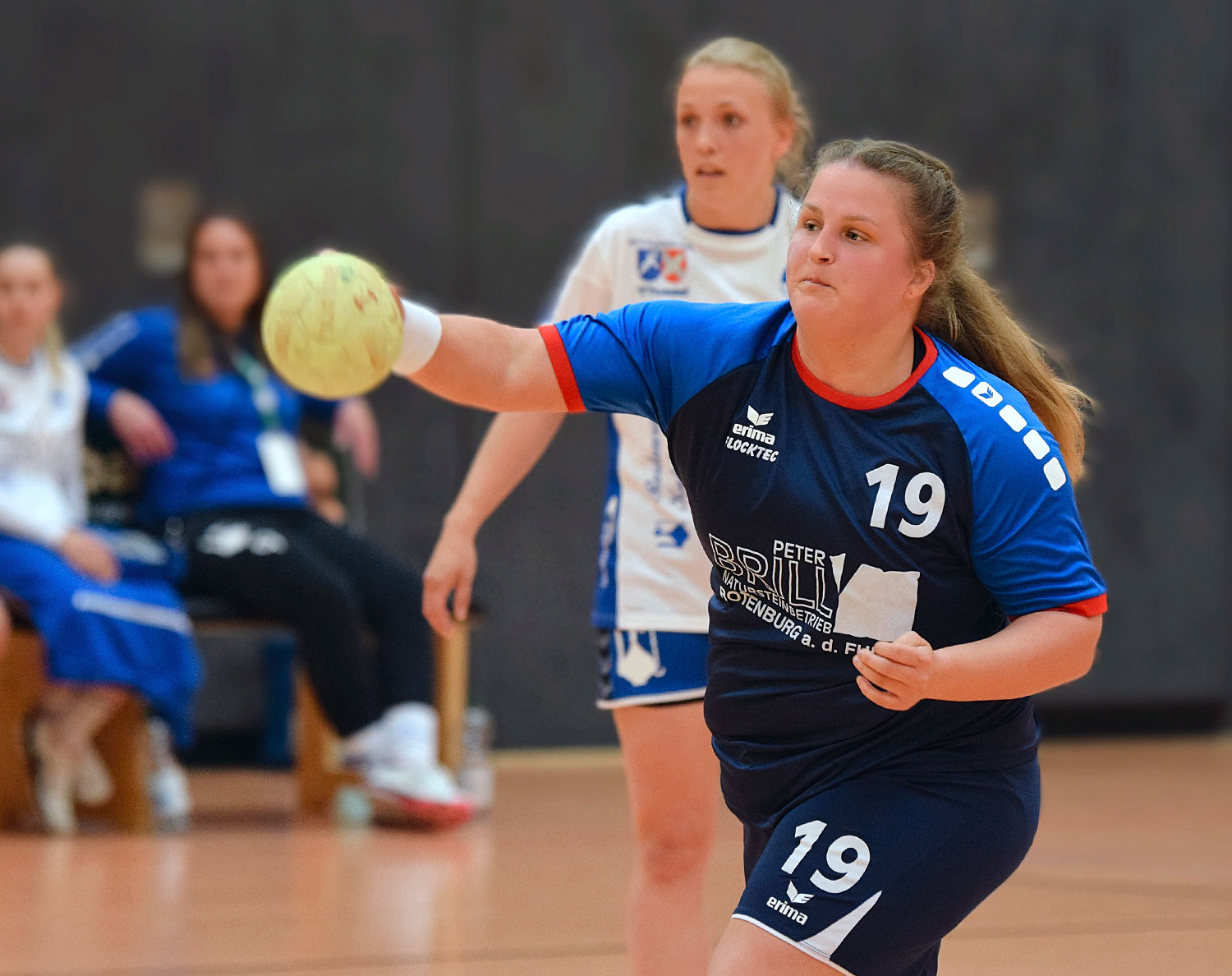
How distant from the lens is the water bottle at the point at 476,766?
17.4 feet

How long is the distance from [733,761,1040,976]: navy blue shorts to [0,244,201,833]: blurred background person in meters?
3.11

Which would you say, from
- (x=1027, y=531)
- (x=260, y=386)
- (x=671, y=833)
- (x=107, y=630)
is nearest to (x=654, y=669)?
(x=671, y=833)

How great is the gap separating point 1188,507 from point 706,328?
5787 mm

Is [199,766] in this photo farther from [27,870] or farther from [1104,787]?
[1104,787]

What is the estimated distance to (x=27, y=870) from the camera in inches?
161

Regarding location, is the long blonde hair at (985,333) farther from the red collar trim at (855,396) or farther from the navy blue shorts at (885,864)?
the navy blue shorts at (885,864)

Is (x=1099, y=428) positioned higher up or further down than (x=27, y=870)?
higher up

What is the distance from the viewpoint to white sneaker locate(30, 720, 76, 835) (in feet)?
15.4

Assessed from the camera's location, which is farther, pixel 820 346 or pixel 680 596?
pixel 680 596

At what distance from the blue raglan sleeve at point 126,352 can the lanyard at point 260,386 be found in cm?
23

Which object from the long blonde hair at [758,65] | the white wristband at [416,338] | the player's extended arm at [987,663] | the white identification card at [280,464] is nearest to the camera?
the player's extended arm at [987,663]

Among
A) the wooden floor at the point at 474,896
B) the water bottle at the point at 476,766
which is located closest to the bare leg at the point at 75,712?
the wooden floor at the point at 474,896

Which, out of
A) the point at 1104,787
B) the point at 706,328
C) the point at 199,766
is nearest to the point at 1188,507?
the point at 1104,787

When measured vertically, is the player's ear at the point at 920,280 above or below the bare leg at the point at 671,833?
above
